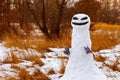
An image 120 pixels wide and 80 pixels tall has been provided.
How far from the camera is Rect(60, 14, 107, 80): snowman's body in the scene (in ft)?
6.38

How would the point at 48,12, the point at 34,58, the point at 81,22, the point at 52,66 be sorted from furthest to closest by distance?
the point at 48,12 → the point at 34,58 → the point at 52,66 → the point at 81,22

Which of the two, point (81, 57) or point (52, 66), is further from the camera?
point (52, 66)

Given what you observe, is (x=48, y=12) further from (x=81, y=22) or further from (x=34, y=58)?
(x=81, y=22)

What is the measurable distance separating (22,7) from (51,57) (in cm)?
700

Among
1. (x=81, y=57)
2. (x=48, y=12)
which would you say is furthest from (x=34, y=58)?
(x=48, y=12)

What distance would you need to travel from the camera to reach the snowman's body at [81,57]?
1.94 m

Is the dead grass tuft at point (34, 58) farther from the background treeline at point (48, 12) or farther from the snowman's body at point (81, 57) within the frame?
the background treeline at point (48, 12)

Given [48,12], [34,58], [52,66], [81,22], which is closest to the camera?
[81,22]

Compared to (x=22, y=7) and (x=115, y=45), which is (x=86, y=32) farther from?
(x=22, y=7)

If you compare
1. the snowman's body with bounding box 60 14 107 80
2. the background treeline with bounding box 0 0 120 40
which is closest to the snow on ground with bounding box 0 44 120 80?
the snowman's body with bounding box 60 14 107 80

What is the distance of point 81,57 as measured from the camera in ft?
6.54

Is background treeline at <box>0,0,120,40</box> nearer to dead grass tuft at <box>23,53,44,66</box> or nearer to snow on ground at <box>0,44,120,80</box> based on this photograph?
dead grass tuft at <box>23,53,44,66</box>

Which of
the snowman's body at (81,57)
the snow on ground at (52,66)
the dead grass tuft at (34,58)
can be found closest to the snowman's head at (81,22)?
the snowman's body at (81,57)

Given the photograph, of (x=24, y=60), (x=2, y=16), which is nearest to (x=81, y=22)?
(x=24, y=60)
